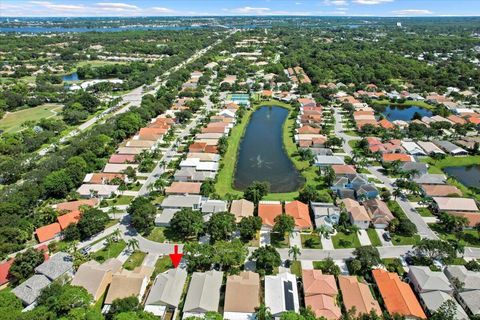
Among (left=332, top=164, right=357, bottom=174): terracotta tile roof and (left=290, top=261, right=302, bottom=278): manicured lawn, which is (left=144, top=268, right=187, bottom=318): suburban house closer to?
(left=290, top=261, right=302, bottom=278): manicured lawn

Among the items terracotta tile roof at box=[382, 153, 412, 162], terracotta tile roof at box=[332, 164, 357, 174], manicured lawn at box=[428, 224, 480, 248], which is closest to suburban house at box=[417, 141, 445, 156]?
terracotta tile roof at box=[382, 153, 412, 162]

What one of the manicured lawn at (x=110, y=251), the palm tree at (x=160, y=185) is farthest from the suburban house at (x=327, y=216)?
the manicured lawn at (x=110, y=251)

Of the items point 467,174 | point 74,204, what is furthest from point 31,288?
point 467,174


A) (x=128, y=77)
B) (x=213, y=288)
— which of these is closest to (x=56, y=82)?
(x=128, y=77)

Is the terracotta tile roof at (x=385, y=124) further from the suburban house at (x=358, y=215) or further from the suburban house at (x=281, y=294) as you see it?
the suburban house at (x=281, y=294)

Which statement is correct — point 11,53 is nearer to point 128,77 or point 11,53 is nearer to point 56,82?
point 56,82

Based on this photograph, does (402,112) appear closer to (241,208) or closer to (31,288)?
(241,208)
